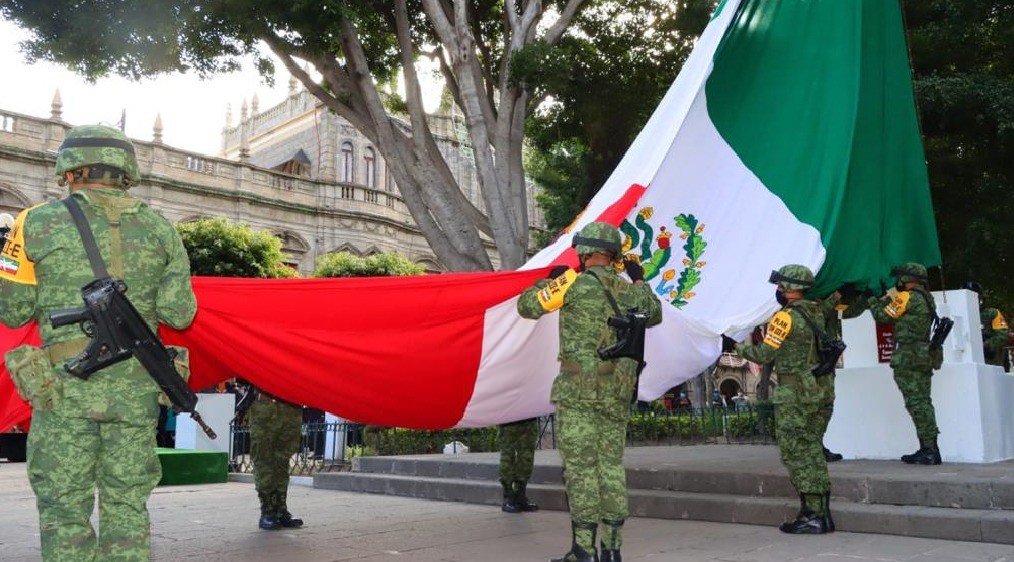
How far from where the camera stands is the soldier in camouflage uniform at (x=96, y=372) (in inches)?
139

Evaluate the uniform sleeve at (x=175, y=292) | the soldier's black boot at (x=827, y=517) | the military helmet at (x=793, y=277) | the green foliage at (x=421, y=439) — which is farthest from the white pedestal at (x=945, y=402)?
the uniform sleeve at (x=175, y=292)

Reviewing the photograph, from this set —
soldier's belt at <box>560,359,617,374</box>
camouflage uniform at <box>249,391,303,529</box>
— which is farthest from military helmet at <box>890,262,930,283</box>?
camouflage uniform at <box>249,391,303,529</box>

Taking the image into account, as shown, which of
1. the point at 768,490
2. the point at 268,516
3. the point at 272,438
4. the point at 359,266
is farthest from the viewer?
the point at 359,266

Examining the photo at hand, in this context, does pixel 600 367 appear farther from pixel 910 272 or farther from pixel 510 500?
pixel 910 272

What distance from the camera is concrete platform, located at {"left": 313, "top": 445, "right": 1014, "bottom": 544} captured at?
6.26 m

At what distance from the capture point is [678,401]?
29516mm

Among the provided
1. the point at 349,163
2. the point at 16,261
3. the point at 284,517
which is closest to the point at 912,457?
the point at 284,517

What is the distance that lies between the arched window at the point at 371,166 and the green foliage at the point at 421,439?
26.1 m

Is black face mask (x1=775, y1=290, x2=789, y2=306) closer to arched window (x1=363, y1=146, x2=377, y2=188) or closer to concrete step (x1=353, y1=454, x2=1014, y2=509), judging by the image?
concrete step (x1=353, y1=454, x2=1014, y2=509)

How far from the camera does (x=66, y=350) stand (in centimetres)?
366

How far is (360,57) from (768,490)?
697 cm

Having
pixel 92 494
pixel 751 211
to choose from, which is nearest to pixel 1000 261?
pixel 751 211

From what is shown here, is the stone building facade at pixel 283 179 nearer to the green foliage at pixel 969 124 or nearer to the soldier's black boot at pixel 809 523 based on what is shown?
the green foliage at pixel 969 124

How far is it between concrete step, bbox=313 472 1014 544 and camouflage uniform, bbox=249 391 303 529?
2640mm
